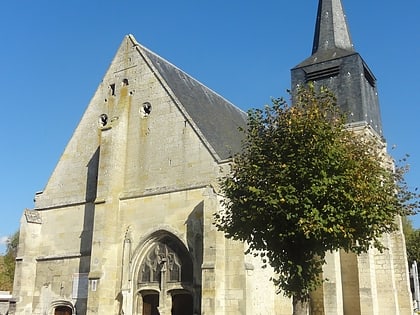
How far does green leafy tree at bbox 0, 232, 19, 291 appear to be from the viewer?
3894cm

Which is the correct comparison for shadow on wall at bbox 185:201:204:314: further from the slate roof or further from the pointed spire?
the pointed spire

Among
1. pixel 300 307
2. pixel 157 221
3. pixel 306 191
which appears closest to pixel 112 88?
pixel 157 221

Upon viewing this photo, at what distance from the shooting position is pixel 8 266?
149 ft

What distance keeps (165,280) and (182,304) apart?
97 cm

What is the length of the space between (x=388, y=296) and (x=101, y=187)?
11413mm

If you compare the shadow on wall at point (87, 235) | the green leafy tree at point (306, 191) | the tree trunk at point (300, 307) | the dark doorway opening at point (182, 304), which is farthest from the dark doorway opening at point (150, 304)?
the tree trunk at point (300, 307)

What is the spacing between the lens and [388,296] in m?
18.8

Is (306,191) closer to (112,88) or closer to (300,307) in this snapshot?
(300,307)

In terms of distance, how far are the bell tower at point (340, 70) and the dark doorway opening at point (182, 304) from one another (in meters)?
10.2

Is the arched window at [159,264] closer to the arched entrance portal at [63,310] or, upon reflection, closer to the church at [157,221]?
the church at [157,221]

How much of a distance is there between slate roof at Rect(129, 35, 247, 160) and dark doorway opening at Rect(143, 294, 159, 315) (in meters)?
5.28

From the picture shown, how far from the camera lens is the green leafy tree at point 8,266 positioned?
128 ft

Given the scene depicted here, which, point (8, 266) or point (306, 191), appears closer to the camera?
point (306, 191)

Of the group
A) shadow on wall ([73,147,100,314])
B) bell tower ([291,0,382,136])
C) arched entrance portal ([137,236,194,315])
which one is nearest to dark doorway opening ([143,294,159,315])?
arched entrance portal ([137,236,194,315])
